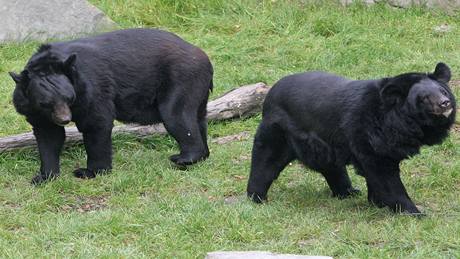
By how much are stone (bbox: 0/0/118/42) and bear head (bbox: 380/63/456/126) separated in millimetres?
6937

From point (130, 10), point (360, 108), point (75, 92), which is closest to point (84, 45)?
point (75, 92)

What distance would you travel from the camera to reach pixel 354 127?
6141 mm

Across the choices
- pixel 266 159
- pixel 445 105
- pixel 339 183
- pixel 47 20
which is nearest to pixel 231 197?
pixel 266 159

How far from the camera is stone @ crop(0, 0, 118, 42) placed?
1205 centimetres

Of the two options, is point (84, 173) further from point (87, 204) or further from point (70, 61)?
point (70, 61)

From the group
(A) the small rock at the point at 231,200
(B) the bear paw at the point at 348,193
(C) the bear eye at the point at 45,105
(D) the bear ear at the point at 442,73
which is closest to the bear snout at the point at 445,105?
(D) the bear ear at the point at 442,73

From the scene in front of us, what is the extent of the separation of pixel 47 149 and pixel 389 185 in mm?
3093

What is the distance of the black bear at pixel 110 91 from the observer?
7.43 m

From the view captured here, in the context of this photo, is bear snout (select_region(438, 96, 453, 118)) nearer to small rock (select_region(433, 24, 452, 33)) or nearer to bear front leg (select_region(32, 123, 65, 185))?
bear front leg (select_region(32, 123, 65, 185))

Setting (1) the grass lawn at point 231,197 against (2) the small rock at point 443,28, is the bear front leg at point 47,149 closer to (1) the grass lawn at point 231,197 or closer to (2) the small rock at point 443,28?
(1) the grass lawn at point 231,197

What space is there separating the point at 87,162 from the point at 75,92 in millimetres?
694

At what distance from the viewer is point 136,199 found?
7.04 metres

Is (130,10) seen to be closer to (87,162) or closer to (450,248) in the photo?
(87,162)

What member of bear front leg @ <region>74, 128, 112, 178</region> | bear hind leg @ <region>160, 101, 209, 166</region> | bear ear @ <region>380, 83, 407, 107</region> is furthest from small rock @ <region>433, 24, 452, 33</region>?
bear ear @ <region>380, 83, 407, 107</region>
